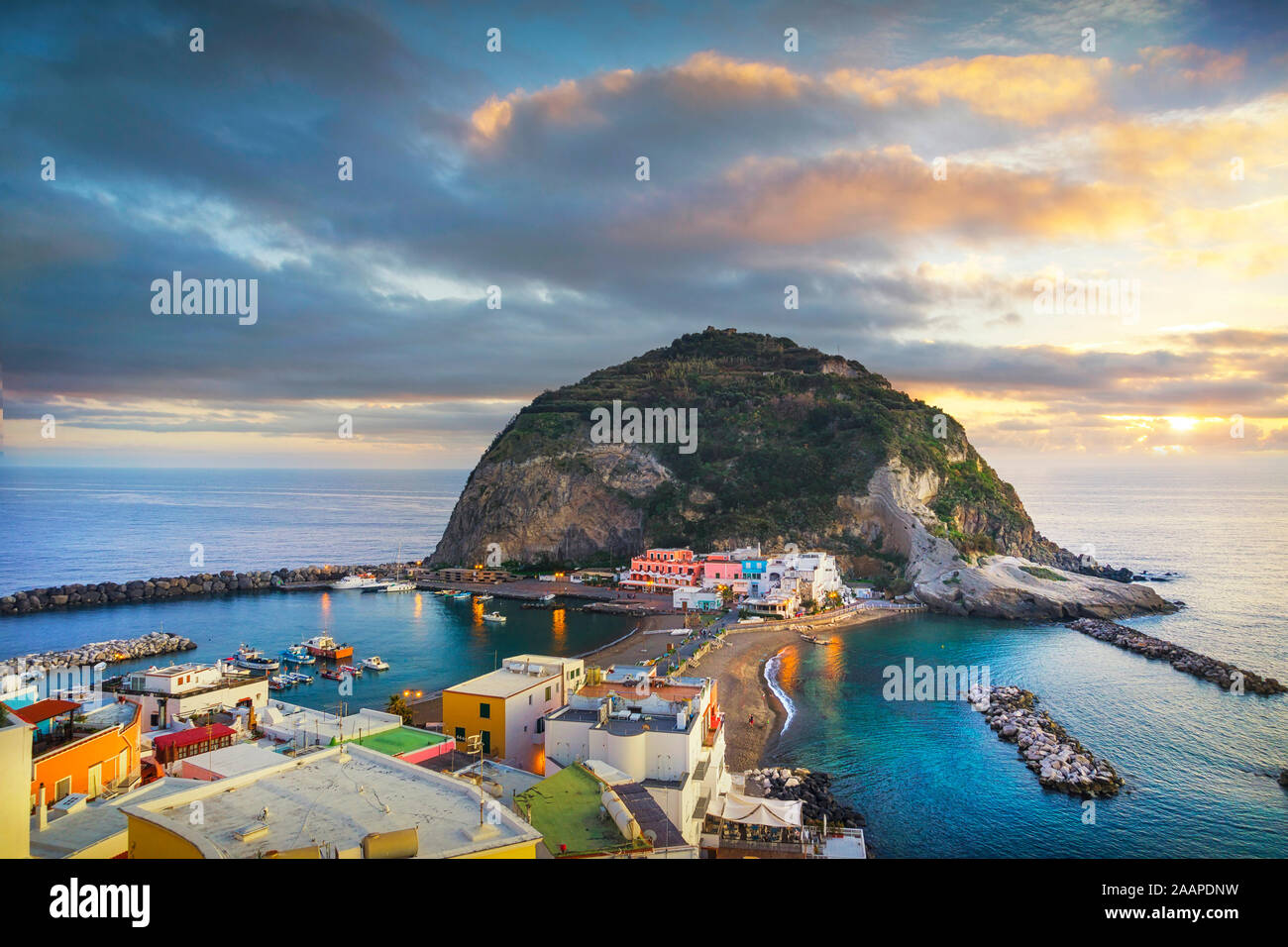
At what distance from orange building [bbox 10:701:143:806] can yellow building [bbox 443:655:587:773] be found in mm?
4955

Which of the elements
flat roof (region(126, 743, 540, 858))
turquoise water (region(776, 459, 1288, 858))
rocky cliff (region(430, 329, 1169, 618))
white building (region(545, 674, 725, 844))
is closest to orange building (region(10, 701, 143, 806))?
flat roof (region(126, 743, 540, 858))

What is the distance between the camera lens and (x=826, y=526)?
47594 mm

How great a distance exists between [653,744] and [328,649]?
21.9 meters

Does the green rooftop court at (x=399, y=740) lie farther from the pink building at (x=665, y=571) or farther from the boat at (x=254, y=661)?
the pink building at (x=665, y=571)

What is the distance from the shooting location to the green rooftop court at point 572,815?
770 cm

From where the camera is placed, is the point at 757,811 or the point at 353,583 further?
the point at 353,583

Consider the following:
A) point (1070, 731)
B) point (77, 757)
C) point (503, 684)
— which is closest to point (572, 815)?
point (503, 684)

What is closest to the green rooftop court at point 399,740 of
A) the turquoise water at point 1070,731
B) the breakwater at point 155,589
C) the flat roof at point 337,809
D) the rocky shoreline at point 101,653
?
the flat roof at point 337,809

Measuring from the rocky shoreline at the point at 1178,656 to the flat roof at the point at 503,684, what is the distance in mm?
22532

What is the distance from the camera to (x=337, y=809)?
5.71 meters

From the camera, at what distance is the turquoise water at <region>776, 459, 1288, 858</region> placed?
14.1 meters

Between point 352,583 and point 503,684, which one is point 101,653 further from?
point 503,684

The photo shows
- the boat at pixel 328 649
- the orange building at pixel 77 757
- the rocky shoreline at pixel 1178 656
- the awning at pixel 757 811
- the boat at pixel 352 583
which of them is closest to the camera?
the orange building at pixel 77 757
